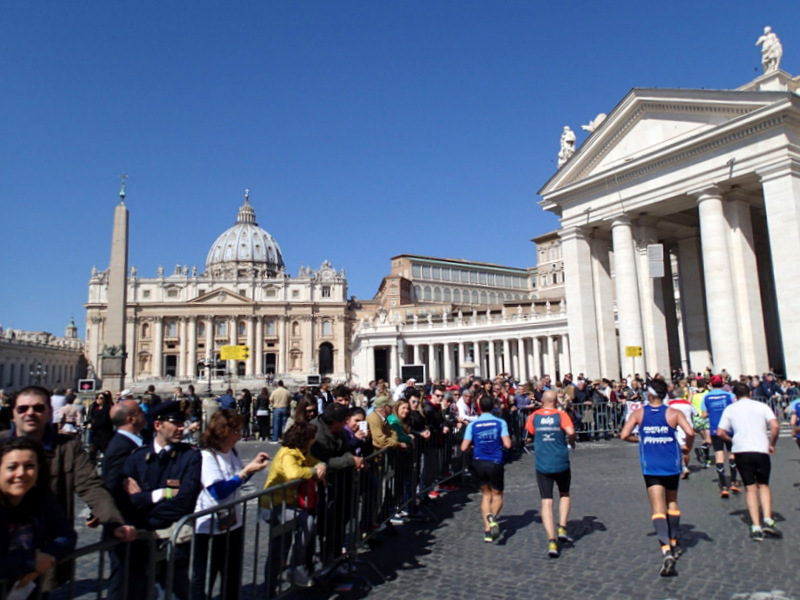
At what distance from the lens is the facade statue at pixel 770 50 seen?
20188 millimetres

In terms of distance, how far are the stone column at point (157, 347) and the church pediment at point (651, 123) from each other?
254ft

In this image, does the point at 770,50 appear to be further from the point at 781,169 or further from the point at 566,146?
the point at 566,146

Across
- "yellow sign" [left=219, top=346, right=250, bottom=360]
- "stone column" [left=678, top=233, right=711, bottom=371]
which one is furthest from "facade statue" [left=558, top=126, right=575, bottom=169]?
"yellow sign" [left=219, top=346, right=250, bottom=360]

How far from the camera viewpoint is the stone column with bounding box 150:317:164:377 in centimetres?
8950

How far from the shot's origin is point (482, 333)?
53250 millimetres

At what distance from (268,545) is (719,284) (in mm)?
19439

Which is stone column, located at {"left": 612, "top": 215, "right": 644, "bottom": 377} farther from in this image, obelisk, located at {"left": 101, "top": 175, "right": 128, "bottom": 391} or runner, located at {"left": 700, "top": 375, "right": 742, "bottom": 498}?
obelisk, located at {"left": 101, "top": 175, "right": 128, "bottom": 391}

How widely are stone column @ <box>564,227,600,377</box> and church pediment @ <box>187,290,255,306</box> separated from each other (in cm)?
7328

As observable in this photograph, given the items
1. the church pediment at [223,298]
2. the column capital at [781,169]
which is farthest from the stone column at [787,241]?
the church pediment at [223,298]

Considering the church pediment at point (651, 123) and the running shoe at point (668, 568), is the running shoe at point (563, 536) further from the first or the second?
the church pediment at point (651, 123)

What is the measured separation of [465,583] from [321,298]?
91218 mm

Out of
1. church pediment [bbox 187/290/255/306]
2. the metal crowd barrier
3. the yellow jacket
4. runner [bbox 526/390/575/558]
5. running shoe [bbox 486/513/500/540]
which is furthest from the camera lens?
church pediment [bbox 187/290/255/306]

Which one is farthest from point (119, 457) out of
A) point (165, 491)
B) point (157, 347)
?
point (157, 347)

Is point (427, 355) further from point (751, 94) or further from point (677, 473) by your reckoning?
point (677, 473)
